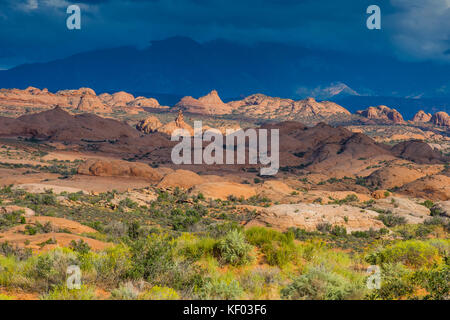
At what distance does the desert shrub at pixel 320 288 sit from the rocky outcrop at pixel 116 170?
32.2 metres

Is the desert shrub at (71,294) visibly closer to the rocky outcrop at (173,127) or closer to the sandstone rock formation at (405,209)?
the sandstone rock formation at (405,209)

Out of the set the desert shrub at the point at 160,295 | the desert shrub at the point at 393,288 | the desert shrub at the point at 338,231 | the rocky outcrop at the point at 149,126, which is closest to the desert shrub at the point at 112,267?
the desert shrub at the point at 160,295

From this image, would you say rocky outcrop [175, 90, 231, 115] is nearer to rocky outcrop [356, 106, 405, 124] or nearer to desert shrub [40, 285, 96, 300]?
rocky outcrop [356, 106, 405, 124]

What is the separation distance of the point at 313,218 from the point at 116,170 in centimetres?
2468

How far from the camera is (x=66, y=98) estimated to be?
128m

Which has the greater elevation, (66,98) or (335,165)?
(66,98)

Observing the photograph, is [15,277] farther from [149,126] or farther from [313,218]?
[149,126]

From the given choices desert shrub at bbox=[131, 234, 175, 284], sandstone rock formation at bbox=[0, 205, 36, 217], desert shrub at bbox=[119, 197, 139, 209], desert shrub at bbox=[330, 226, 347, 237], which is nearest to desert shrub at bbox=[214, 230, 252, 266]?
desert shrub at bbox=[131, 234, 175, 284]

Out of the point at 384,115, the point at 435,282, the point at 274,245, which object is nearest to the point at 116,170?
the point at 274,245

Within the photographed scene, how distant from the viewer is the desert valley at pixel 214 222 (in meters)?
6.06

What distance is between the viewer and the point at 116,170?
121 ft

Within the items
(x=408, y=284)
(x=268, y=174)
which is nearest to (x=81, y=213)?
(x=408, y=284)
